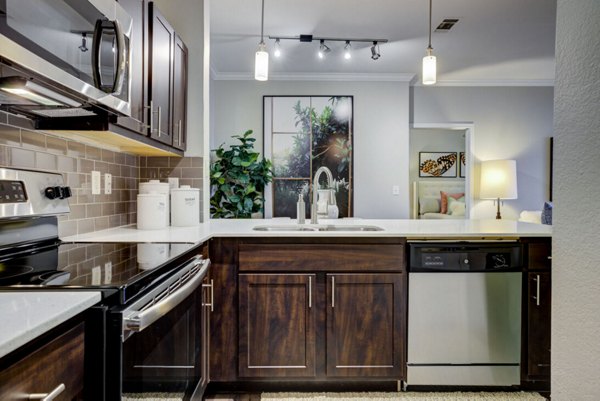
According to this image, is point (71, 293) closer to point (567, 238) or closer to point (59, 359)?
point (59, 359)

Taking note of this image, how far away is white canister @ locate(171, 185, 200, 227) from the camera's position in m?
2.24

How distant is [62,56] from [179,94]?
4.05ft

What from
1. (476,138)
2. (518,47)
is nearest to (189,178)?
(518,47)

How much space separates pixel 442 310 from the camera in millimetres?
1949

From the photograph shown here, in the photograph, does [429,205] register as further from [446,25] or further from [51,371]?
[51,371]

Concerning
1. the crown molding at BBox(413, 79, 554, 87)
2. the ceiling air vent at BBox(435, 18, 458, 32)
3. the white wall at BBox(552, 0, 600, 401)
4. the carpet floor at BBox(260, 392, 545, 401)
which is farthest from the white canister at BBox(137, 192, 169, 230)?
the crown molding at BBox(413, 79, 554, 87)

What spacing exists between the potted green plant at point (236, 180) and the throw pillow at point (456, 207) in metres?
3.86

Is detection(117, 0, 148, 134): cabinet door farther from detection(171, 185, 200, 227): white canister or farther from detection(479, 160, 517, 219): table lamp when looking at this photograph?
detection(479, 160, 517, 219): table lamp

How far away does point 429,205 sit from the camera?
718 cm

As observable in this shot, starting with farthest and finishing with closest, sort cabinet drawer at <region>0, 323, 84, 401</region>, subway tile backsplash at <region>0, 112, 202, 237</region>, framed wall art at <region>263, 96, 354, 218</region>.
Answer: framed wall art at <region>263, 96, 354, 218</region> → subway tile backsplash at <region>0, 112, 202, 237</region> → cabinet drawer at <region>0, 323, 84, 401</region>

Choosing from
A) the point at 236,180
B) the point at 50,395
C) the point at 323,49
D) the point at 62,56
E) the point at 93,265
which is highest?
the point at 323,49

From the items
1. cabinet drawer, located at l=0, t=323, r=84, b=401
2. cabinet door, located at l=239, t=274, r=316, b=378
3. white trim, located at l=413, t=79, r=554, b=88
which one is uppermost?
white trim, located at l=413, t=79, r=554, b=88

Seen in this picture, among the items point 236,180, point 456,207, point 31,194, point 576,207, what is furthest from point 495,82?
point 31,194

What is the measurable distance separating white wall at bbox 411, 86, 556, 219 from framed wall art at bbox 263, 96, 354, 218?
1141 millimetres
